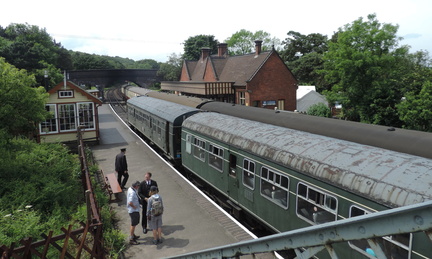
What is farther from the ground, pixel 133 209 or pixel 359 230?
pixel 359 230

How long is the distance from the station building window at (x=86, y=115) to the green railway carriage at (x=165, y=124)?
11.4 ft

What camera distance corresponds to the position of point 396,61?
27.9m

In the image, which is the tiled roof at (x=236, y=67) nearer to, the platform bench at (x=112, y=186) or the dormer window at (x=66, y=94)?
the dormer window at (x=66, y=94)

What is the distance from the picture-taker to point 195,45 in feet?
254

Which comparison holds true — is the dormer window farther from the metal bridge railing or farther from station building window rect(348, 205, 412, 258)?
the metal bridge railing

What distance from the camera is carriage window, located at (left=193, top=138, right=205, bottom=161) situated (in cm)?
1266

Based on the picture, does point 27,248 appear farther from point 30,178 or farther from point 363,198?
point 30,178

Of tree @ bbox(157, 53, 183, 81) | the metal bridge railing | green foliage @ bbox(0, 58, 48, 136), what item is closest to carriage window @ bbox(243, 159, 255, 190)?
the metal bridge railing

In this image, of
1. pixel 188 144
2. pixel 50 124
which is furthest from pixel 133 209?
pixel 50 124

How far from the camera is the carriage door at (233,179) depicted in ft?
33.1

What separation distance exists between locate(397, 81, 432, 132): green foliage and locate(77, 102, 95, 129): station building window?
2189 cm

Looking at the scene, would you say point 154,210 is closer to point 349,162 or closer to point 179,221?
point 179,221

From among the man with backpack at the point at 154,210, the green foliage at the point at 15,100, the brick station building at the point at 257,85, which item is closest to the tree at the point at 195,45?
the brick station building at the point at 257,85

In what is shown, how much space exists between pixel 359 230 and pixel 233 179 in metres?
8.26
